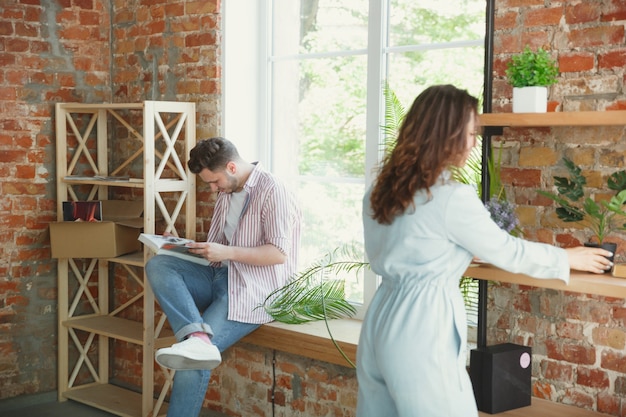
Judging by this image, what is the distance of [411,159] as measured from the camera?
2.50 metres

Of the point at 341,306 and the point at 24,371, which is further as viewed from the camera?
the point at 24,371

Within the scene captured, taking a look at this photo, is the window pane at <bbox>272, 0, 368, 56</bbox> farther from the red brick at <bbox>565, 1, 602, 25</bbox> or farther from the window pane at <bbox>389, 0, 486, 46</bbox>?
the red brick at <bbox>565, 1, 602, 25</bbox>

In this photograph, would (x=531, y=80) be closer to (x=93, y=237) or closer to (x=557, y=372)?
(x=557, y=372)

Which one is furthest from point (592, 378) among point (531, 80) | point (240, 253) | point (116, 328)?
point (116, 328)

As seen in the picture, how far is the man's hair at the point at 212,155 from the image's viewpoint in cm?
413

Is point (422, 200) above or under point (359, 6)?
under

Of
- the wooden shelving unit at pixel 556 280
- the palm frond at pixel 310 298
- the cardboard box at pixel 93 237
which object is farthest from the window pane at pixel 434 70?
the cardboard box at pixel 93 237

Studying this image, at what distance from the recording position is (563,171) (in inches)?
129

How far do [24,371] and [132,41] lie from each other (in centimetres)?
204

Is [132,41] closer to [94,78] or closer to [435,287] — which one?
[94,78]

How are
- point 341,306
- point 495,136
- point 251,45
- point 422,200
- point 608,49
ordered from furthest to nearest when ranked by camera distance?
point 251,45 < point 341,306 < point 495,136 < point 608,49 < point 422,200

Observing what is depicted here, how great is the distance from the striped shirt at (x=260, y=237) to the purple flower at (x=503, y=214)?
1197mm

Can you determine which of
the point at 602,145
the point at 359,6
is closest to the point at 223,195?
the point at 359,6

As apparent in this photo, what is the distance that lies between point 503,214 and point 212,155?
155 cm
